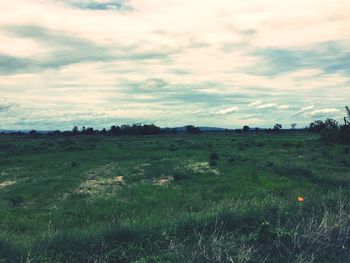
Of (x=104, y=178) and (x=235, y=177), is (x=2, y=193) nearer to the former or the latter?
(x=104, y=178)

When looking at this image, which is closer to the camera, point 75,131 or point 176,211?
point 176,211

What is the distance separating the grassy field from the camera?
8500mm

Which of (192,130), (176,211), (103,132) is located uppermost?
(192,130)

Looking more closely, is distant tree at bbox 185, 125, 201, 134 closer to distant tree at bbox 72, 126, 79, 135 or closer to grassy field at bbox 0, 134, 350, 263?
distant tree at bbox 72, 126, 79, 135

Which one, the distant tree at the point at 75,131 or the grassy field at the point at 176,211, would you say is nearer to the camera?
the grassy field at the point at 176,211

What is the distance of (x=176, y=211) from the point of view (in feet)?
57.4

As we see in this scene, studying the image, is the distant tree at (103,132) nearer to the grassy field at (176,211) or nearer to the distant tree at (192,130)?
the distant tree at (192,130)

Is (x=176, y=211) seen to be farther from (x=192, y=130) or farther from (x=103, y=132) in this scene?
(x=192, y=130)

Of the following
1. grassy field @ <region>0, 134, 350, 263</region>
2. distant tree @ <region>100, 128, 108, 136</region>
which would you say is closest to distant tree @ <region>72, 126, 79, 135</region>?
distant tree @ <region>100, 128, 108, 136</region>

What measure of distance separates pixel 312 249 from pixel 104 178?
2216 cm

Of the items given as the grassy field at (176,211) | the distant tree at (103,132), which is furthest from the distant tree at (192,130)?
the grassy field at (176,211)

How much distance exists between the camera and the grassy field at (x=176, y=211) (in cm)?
850

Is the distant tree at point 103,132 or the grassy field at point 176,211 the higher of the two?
the distant tree at point 103,132

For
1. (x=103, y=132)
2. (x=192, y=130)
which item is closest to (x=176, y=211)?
(x=103, y=132)
